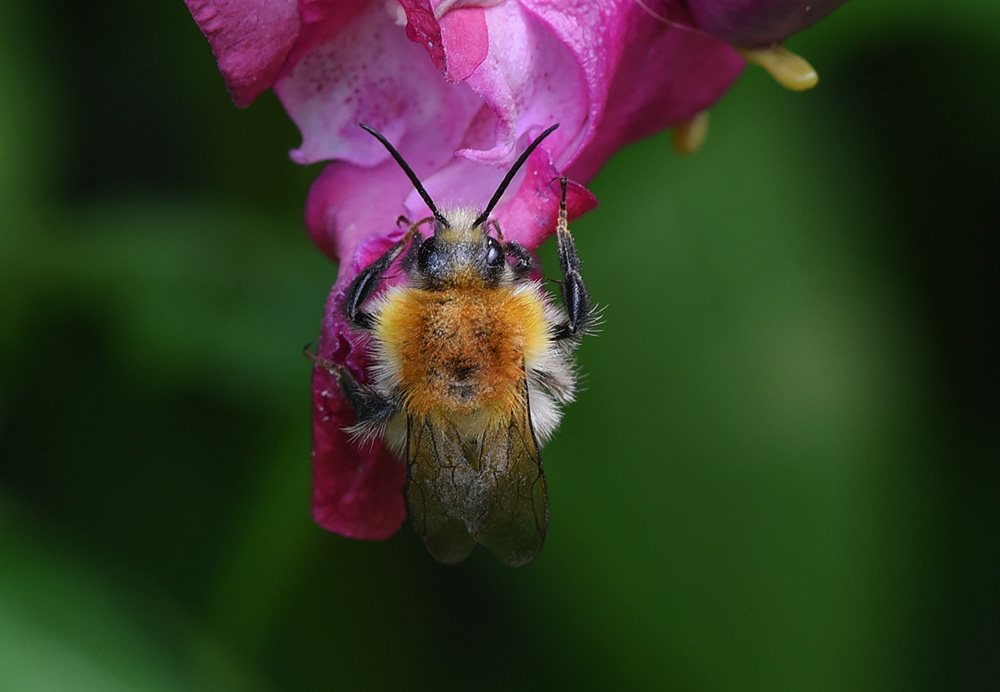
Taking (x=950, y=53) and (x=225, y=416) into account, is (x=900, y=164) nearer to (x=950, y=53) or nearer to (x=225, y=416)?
(x=950, y=53)

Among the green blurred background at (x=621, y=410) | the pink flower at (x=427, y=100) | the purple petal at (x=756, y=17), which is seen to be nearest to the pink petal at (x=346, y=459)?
the pink flower at (x=427, y=100)

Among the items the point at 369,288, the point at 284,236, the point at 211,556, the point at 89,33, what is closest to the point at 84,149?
the point at 89,33

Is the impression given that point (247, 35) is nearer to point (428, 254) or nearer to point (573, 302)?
point (428, 254)

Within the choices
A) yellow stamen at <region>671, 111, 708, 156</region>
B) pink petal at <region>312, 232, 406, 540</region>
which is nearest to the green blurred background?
yellow stamen at <region>671, 111, 708, 156</region>

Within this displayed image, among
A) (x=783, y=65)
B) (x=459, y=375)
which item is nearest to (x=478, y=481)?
(x=459, y=375)

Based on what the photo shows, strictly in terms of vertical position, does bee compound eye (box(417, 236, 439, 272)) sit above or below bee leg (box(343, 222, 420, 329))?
above

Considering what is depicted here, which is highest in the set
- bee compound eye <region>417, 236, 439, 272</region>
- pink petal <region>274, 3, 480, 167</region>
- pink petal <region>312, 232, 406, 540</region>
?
pink petal <region>274, 3, 480, 167</region>

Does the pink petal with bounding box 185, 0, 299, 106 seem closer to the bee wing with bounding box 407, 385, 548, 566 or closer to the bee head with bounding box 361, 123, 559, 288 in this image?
the bee head with bounding box 361, 123, 559, 288
